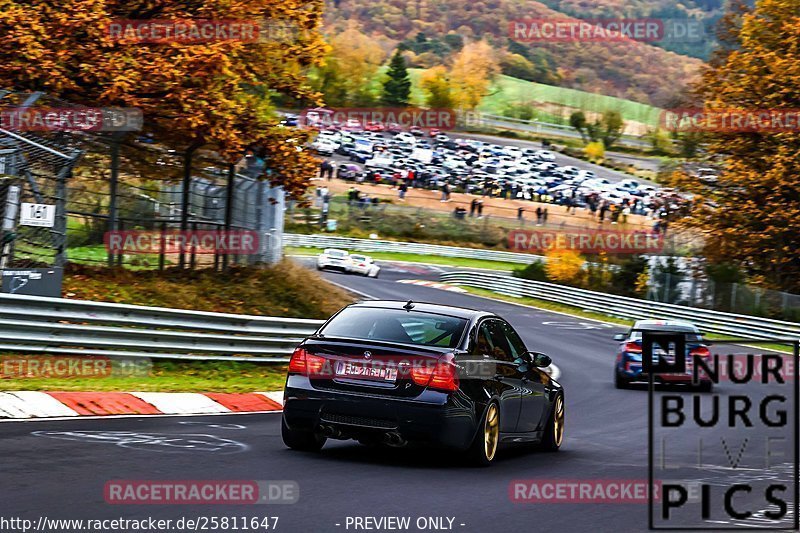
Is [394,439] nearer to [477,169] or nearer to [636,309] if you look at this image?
[636,309]

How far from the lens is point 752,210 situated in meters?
43.0

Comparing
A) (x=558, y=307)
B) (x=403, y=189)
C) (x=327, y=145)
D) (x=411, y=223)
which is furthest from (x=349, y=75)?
(x=558, y=307)

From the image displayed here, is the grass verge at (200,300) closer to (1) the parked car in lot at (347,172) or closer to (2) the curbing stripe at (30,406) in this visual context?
(2) the curbing stripe at (30,406)

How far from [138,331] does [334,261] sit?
1604 inches

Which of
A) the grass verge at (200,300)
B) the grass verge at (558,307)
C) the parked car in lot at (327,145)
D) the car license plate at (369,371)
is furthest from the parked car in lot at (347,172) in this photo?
the car license plate at (369,371)

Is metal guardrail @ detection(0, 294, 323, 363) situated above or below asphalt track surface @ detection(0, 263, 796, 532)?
above

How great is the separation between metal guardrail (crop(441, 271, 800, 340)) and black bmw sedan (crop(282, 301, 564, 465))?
28358 millimetres

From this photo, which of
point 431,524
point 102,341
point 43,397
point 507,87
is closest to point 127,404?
point 43,397

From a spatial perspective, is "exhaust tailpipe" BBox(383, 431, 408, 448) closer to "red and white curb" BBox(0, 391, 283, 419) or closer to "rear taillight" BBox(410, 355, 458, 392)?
"rear taillight" BBox(410, 355, 458, 392)

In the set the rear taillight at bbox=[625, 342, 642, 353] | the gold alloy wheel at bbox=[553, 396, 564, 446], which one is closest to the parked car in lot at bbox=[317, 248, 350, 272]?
the rear taillight at bbox=[625, 342, 642, 353]

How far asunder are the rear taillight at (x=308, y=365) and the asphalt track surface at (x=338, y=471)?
73cm

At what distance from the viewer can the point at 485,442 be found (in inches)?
408

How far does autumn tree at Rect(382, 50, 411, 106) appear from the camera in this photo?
486ft

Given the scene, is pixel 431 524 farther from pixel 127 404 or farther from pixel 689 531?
pixel 127 404
